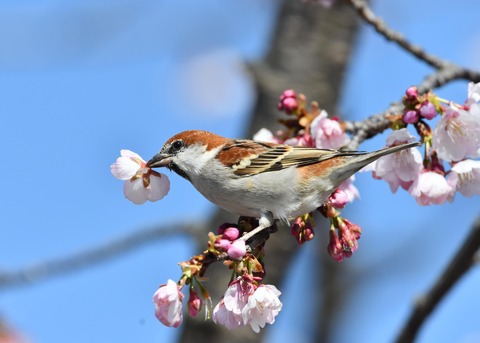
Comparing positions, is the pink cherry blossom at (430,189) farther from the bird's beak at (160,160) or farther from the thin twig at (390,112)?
the bird's beak at (160,160)

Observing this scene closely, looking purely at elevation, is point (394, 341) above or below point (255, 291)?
above

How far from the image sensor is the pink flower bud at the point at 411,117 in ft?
8.97

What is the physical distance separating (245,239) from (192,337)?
221cm

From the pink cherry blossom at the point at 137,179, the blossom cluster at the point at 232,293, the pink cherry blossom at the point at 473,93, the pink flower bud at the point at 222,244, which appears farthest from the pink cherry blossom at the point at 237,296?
the pink cherry blossom at the point at 473,93

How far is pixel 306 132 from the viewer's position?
3.04 metres

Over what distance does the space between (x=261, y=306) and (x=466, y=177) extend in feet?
3.21

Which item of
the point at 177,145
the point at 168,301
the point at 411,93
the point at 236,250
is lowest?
the point at 168,301

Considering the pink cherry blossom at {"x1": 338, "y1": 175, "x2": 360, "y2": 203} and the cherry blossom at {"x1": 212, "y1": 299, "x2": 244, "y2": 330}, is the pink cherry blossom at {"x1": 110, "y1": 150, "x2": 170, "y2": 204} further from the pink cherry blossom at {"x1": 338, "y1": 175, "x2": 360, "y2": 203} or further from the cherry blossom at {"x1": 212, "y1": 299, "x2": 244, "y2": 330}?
the pink cherry blossom at {"x1": 338, "y1": 175, "x2": 360, "y2": 203}

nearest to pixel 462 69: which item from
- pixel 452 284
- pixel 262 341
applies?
pixel 452 284

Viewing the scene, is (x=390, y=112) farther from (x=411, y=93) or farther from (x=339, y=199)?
(x=339, y=199)

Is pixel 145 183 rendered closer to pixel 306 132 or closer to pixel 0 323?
pixel 306 132

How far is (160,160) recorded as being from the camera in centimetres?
289

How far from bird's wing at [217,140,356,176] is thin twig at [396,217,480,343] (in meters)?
0.74

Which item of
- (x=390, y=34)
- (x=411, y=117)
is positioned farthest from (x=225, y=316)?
(x=390, y=34)
